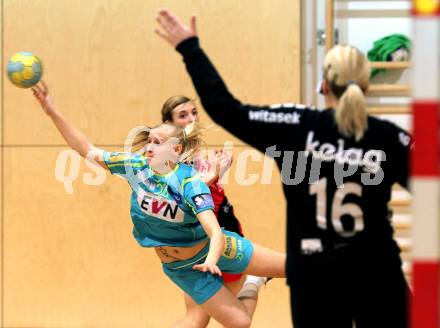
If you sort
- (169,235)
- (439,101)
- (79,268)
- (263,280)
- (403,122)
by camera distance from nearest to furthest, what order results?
(439,101)
(169,235)
(263,280)
(403,122)
(79,268)

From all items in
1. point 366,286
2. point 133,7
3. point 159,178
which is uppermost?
point 133,7

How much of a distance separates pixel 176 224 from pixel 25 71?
108 cm

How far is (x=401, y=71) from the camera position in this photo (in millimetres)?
5199

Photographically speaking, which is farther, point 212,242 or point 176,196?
point 176,196

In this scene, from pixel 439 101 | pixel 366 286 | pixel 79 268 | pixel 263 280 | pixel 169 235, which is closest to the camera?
pixel 439 101

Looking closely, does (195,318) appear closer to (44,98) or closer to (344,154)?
(44,98)

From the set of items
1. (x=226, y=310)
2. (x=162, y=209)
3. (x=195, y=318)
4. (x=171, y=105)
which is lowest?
(x=195, y=318)

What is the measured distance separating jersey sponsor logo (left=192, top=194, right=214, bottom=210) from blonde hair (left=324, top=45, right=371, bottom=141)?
1.12 meters

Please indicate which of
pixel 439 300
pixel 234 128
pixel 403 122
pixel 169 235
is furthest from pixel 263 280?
pixel 439 300

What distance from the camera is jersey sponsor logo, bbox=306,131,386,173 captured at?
256cm

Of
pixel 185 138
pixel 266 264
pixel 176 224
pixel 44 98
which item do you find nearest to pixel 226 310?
pixel 266 264

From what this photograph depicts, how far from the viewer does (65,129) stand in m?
3.83

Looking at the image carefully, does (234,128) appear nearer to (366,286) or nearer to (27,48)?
(366,286)

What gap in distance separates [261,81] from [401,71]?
901 millimetres
